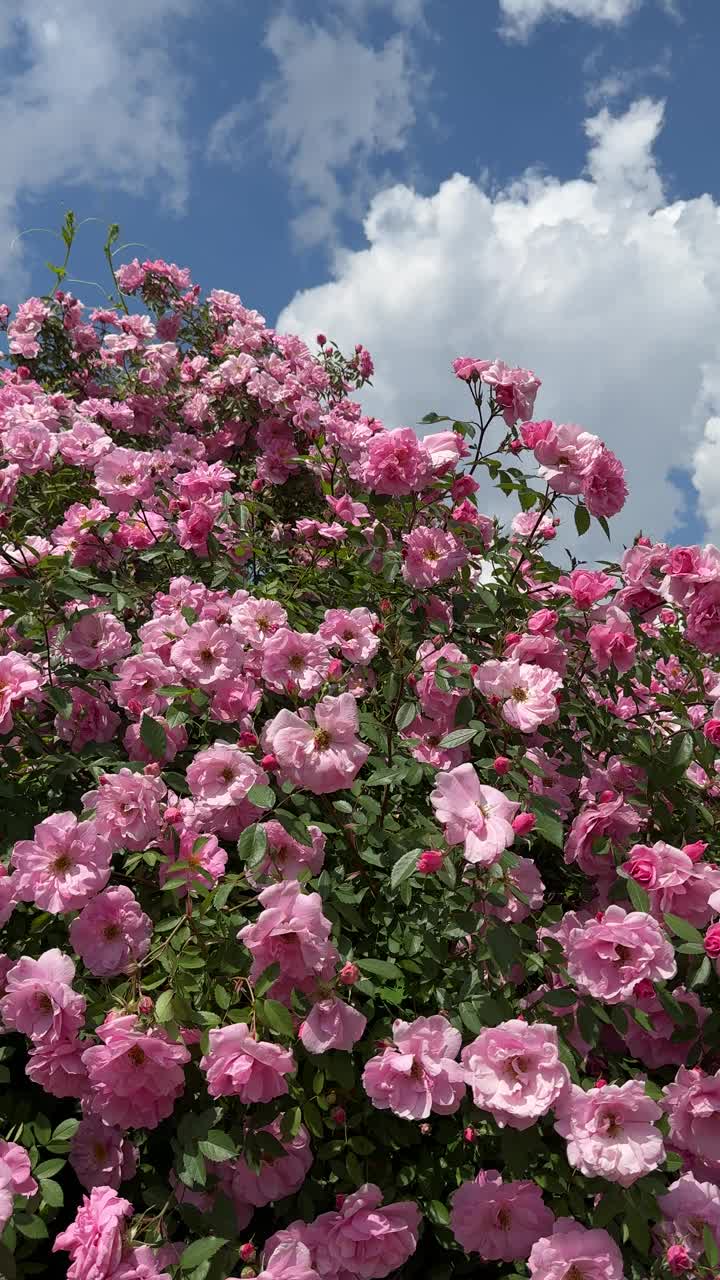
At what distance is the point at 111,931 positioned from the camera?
5.38ft

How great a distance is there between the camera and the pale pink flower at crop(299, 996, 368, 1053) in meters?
1.45

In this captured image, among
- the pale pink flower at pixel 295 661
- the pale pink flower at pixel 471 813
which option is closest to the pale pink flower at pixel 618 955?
the pale pink flower at pixel 471 813

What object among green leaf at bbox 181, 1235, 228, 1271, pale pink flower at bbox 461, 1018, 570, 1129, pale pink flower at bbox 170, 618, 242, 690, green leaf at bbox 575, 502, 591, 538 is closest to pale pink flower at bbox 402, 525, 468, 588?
green leaf at bbox 575, 502, 591, 538

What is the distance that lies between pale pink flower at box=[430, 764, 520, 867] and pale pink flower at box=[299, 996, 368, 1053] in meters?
0.33

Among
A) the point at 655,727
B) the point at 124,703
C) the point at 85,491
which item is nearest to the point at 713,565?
the point at 655,727

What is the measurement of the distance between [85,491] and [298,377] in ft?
4.76

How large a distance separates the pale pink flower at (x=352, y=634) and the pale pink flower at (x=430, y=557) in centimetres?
21

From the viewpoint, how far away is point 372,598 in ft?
8.05

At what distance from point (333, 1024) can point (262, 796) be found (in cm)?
40

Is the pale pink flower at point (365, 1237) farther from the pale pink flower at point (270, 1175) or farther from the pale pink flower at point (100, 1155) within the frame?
the pale pink flower at point (100, 1155)

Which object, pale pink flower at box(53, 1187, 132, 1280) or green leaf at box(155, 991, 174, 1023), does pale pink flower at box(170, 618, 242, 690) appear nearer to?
green leaf at box(155, 991, 174, 1023)

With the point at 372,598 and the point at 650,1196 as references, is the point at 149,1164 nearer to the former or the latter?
the point at 650,1196

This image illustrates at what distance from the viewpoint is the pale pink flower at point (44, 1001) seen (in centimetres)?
155

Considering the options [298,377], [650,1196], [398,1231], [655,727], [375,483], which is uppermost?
[298,377]
